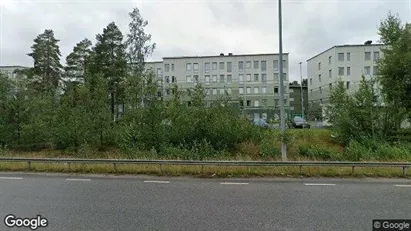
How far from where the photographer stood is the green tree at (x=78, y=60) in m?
44.1

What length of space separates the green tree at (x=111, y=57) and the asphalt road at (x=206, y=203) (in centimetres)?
2977

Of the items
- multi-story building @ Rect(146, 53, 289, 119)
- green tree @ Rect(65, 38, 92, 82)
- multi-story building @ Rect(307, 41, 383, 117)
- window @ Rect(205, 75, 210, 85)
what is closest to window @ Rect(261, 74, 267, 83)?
multi-story building @ Rect(146, 53, 289, 119)

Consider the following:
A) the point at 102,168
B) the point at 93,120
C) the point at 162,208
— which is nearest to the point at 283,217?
the point at 162,208

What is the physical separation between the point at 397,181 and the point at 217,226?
683 cm

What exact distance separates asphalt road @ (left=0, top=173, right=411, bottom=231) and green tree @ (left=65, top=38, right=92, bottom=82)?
38.7 metres

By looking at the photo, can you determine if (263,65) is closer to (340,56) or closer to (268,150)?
(340,56)

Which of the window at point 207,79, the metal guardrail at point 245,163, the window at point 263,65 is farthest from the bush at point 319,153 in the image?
the window at point 207,79

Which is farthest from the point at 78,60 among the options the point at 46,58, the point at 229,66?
the point at 229,66

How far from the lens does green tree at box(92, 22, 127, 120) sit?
3753cm

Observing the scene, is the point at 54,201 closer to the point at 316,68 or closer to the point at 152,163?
the point at 152,163

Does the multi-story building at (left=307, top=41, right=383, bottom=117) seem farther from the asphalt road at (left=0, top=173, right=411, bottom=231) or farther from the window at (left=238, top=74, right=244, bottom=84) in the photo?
the asphalt road at (left=0, top=173, right=411, bottom=231)

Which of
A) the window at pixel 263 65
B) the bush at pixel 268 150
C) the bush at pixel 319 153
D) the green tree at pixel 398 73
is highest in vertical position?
the window at pixel 263 65

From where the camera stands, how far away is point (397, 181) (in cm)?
859

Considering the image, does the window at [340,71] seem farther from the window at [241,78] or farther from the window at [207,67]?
the window at [207,67]
